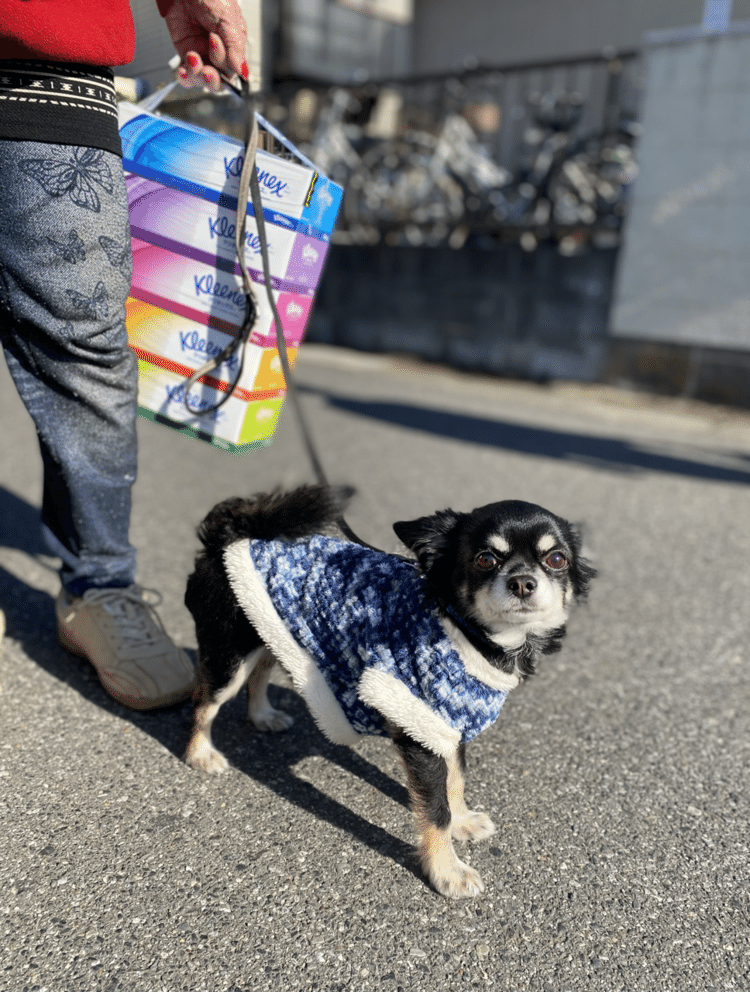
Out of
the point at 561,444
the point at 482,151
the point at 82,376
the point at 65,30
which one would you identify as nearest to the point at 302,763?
the point at 82,376

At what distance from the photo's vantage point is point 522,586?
154cm

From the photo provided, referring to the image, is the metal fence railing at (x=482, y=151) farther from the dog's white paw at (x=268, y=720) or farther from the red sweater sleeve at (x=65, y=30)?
the dog's white paw at (x=268, y=720)

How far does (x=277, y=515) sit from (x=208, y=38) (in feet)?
4.01

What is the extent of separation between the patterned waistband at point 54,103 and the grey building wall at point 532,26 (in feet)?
33.5

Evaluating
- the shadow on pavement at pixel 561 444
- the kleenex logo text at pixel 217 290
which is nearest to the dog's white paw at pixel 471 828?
the kleenex logo text at pixel 217 290

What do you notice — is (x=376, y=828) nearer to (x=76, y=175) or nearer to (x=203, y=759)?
(x=203, y=759)

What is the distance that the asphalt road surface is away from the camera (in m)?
1.44

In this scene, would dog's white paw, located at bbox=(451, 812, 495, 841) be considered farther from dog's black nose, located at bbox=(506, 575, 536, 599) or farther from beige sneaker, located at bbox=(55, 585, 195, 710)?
beige sneaker, located at bbox=(55, 585, 195, 710)

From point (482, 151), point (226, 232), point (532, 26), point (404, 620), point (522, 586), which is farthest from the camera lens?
point (532, 26)

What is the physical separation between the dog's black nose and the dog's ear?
19cm

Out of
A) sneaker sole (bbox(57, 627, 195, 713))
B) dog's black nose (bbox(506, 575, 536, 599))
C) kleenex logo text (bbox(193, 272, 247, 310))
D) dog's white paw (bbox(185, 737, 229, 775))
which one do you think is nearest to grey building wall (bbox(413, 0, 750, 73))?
kleenex logo text (bbox(193, 272, 247, 310))

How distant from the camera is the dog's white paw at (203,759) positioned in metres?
1.91

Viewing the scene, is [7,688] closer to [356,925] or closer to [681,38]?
[356,925]

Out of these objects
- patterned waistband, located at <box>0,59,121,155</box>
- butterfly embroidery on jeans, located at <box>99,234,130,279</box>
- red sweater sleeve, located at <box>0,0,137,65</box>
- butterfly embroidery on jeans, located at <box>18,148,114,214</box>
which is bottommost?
butterfly embroidery on jeans, located at <box>99,234,130,279</box>
